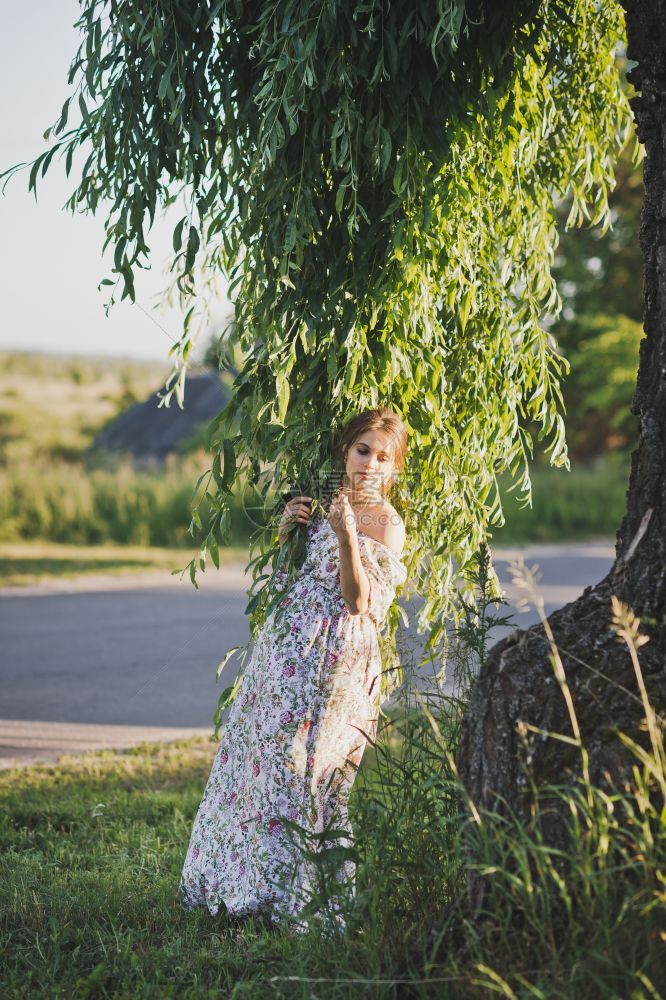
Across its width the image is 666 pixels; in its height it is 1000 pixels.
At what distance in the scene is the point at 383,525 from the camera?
3.43m

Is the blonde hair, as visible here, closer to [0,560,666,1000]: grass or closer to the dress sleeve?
the dress sleeve

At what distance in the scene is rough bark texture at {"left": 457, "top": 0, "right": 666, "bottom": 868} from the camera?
241 cm

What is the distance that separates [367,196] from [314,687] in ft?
5.59

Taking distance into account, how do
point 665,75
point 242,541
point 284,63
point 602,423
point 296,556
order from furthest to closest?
point 602,423 → point 242,541 → point 296,556 → point 284,63 → point 665,75

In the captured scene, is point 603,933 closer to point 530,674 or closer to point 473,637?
point 530,674

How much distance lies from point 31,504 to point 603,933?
13.9 metres

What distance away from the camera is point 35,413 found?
3994 cm

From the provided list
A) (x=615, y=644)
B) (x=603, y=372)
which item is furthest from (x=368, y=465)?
(x=603, y=372)

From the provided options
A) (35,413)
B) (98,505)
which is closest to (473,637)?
(98,505)

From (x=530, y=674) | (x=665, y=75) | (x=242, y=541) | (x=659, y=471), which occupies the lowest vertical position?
(x=242, y=541)

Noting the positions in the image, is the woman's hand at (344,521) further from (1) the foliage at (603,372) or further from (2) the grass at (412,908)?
(1) the foliage at (603,372)

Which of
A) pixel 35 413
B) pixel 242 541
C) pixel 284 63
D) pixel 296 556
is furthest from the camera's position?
pixel 35 413

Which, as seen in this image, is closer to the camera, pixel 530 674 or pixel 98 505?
pixel 530 674

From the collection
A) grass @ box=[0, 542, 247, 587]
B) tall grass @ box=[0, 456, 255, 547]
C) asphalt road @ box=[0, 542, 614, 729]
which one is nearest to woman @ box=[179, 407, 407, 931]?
asphalt road @ box=[0, 542, 614, 729]
